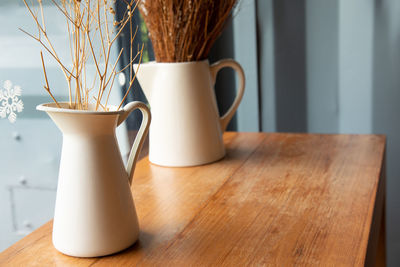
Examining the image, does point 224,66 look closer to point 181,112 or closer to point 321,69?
point 181,112

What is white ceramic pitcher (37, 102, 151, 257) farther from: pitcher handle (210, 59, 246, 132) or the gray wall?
the gray wall

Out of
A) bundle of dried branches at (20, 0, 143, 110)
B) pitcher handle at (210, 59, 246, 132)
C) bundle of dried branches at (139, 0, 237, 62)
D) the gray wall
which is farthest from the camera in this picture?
the gray wall

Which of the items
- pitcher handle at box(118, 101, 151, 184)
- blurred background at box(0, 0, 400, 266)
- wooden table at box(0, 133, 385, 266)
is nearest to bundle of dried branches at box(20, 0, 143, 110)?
pitcher handle at box(118, 101, 151, 184)

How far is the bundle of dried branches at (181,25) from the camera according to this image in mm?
970

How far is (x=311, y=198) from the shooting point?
0.82 m

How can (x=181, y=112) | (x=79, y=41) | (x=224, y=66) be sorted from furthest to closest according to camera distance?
1. (x=224, y=66)
2. (x=181, y=112)
3. (x=79, y=41)

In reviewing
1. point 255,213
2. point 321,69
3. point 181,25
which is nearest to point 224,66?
point 181,25

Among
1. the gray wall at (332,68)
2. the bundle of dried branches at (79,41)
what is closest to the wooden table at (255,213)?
the bundle of dried branches at (79,41)

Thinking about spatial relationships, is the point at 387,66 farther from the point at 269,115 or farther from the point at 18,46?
the point at 18,46

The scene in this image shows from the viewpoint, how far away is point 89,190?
2.02 ft

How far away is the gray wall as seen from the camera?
1.71 meters

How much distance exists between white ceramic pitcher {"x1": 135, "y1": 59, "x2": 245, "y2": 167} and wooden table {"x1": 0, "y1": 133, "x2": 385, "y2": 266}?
35 millimetres

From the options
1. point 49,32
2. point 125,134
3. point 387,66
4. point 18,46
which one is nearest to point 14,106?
point 18,46

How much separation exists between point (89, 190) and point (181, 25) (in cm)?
48
